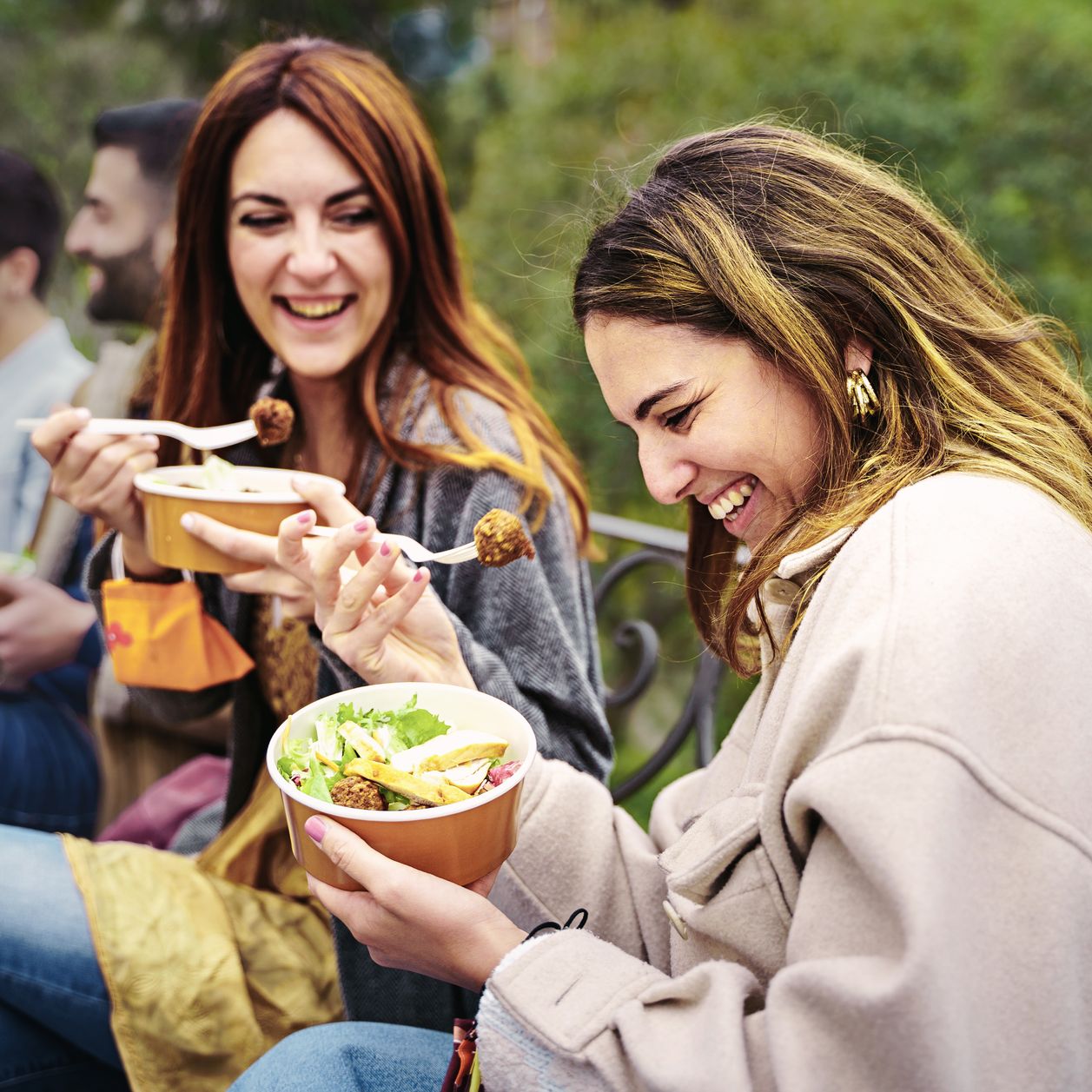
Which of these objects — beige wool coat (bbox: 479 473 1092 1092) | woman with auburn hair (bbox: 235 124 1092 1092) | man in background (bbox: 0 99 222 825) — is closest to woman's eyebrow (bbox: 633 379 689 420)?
woman with auburn hair (bbox: 235 124 1092 1092)

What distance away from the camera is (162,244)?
3104 mm

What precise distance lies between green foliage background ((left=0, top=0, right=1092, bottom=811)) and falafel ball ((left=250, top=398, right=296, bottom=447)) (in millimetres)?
1469

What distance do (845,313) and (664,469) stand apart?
0.97ft

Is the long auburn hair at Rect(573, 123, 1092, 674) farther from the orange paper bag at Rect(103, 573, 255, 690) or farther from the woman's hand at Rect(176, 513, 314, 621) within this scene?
the orange paper bag at Rect(103, 573, 255, 690)


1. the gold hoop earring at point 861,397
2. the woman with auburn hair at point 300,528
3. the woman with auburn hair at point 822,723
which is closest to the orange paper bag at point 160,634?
the woman with auburn hair at point 300,528

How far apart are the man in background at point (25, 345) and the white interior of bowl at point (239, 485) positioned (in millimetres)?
1286

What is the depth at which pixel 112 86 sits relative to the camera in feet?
12.7

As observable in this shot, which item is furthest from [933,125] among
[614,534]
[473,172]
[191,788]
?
[191,788]

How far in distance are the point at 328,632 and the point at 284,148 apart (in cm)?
97

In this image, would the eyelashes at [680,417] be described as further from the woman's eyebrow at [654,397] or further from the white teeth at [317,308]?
the white teeth at [317,308]

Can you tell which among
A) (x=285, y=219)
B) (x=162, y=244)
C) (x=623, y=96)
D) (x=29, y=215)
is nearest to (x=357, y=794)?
(x=285, y=219)

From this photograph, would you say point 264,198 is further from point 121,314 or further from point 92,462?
point 121,314

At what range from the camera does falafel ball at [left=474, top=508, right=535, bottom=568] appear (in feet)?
4.97

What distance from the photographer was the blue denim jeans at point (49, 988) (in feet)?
5.84
